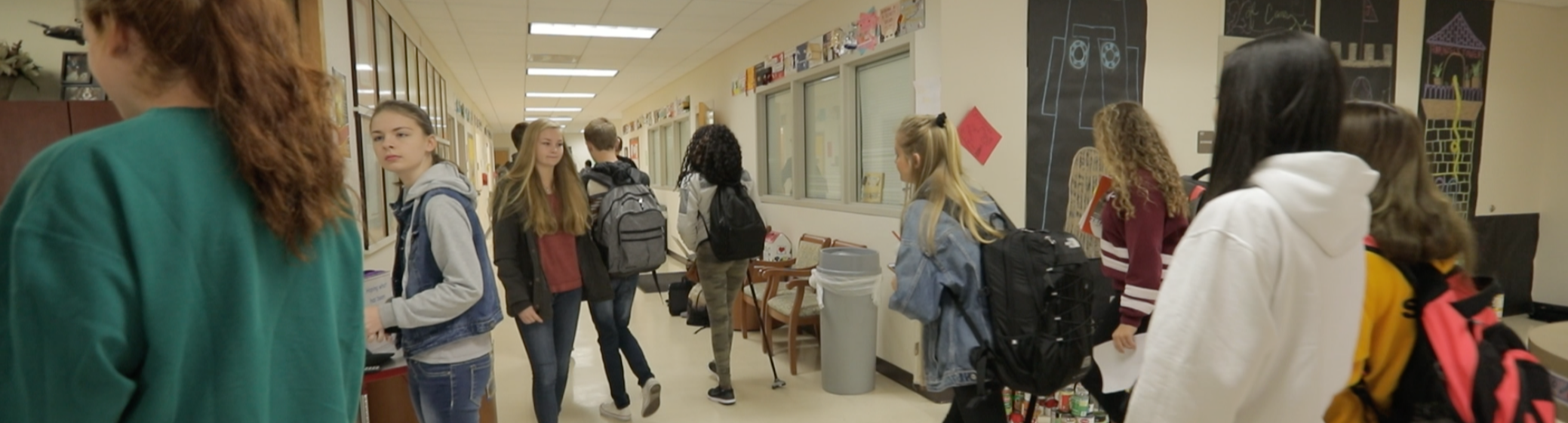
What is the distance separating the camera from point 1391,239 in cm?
127

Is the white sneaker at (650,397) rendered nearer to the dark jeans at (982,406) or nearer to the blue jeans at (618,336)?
the blue jeans at (618,336)

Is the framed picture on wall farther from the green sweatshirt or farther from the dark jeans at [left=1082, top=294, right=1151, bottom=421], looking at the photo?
the dark jeans at [left=1082, top=294, right=1151, bottom=421]

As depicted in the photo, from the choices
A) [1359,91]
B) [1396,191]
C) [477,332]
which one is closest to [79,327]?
[477,332]

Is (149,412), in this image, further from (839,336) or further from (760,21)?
(760,21)

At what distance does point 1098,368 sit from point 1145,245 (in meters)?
0.43

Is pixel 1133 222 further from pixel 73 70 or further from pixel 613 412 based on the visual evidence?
pixel 73 70

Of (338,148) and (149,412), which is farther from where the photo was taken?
(338,148)

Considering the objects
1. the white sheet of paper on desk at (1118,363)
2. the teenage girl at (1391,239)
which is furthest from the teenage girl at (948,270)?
the teenage girl at (1391,239)

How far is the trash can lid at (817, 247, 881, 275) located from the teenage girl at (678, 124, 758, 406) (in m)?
0.42

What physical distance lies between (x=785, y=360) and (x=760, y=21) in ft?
8.52

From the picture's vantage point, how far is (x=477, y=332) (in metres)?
1.86

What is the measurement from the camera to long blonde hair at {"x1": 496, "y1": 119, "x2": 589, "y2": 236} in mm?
2572

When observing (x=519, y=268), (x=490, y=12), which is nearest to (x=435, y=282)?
(x=519, y=268)

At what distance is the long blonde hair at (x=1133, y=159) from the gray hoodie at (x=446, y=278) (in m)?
1.87
